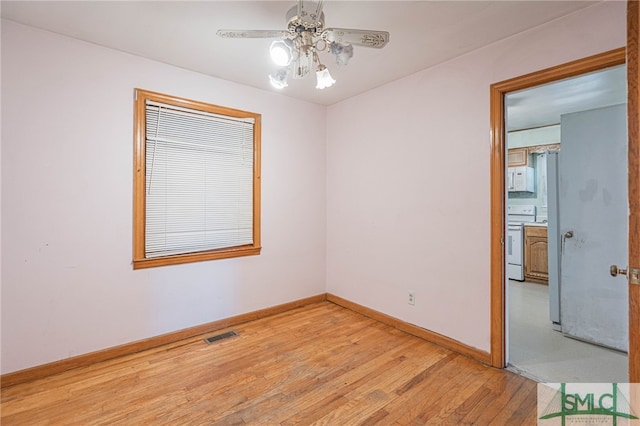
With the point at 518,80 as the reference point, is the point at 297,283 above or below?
below

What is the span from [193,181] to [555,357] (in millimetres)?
3587

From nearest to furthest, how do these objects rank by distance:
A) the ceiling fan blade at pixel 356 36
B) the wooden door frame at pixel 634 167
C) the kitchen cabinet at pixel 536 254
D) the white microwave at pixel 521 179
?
the wooden door frame at pixel 634 167, the ceiling fan blade at pixel 356 36, the kitchen cabinet at pixel 536 254, the white microwave at pixel 521 179

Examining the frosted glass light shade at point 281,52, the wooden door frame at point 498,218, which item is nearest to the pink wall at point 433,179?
the wooden door frame at point 498,218

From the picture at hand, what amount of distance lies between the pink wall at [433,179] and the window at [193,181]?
1180 millimetres

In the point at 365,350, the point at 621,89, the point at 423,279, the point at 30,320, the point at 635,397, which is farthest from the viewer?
the point at 621,89

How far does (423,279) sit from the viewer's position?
9.41ft

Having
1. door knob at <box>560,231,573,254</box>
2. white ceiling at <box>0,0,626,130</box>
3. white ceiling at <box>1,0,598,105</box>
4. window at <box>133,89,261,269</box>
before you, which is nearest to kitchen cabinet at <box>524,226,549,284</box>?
door knob at <box>560,231,573,254</box>

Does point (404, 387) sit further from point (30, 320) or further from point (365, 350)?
point (30, 320)

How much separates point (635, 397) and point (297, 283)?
2965 millimetres

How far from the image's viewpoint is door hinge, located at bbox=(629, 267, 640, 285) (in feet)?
3.83

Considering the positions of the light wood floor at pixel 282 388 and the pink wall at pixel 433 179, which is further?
the pink wall at pixel 433 179

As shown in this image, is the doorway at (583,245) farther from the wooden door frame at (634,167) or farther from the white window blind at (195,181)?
the white window blind at (195,181)

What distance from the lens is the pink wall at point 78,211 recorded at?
2115mm

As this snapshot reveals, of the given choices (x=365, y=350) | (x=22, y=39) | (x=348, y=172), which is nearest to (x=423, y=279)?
(x=365, y=350)
